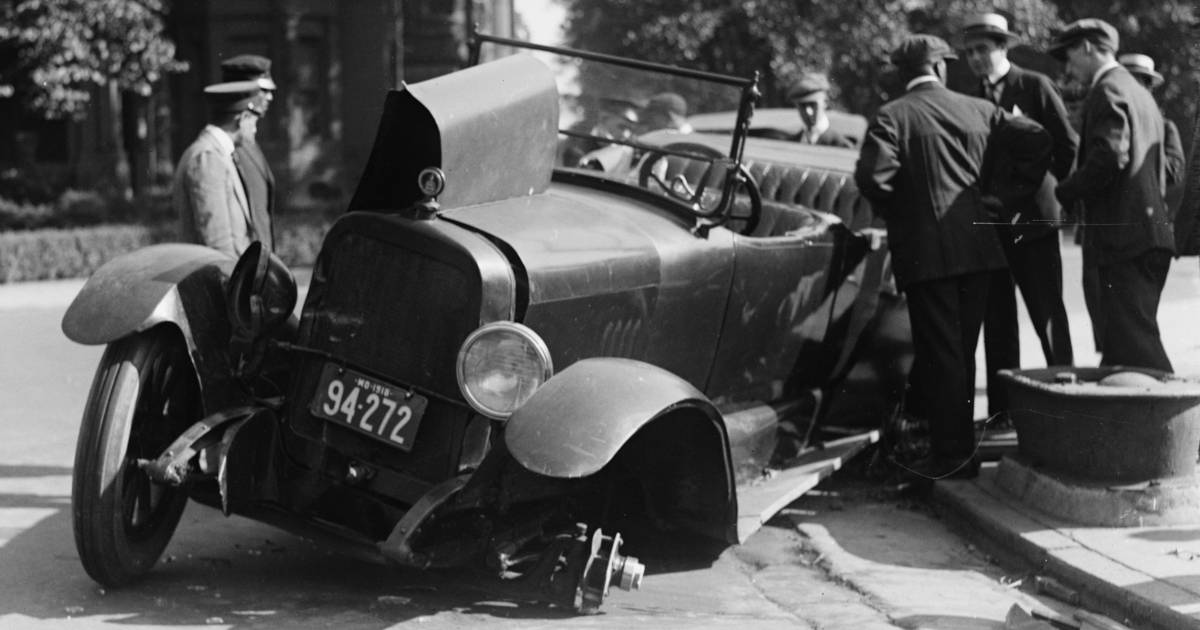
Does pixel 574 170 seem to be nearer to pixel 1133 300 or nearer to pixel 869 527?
pixel 869 527

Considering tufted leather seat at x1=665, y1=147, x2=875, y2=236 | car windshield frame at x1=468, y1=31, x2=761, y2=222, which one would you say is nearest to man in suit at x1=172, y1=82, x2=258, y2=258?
car windshield frame at x1=468, y1=31, x2=761, y2=222

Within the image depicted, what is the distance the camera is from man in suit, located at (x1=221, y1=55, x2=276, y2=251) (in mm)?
6742

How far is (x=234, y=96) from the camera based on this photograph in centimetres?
670

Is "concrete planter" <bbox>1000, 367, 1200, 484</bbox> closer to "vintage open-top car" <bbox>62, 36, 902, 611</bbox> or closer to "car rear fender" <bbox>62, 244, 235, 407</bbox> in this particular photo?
"vintage open-top car" <bbox>62, 36, 902, 611</bbox>

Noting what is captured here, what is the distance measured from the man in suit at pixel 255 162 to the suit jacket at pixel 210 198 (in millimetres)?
121

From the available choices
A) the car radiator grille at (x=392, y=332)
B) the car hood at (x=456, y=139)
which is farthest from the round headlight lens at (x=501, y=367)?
the car hood at (x=456, y=139)

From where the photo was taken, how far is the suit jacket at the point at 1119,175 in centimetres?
628

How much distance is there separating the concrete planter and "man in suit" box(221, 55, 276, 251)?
349 centimetres

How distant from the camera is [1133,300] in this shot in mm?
6371

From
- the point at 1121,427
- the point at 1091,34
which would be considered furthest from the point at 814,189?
the point at 1121,427

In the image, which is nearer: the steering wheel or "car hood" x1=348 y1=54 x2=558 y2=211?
"car hood" x1=348 y1=54 x2=558 y2=211

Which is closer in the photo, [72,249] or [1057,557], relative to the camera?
[1057,557]

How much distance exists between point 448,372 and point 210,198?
2295mm

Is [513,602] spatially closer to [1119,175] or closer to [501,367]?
[501,367]
